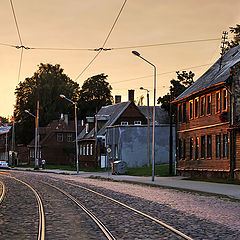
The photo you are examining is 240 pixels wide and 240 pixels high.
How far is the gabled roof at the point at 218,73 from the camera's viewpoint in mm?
35463

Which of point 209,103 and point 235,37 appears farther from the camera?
point 235,37

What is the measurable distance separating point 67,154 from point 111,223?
77287 mm

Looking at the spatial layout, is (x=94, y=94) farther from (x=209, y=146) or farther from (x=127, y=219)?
(x=127, y=219)

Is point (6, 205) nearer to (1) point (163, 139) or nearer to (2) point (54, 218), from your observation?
(2) point (54, 218)

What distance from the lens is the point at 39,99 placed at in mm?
96688

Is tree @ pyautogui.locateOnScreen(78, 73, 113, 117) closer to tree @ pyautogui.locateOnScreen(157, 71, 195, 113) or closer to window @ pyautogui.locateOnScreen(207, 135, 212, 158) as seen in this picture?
tree @ pyautogui.locateOnScreen(157, 71, 195, 113)

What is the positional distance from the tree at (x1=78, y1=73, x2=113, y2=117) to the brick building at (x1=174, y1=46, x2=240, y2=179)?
5612 cm

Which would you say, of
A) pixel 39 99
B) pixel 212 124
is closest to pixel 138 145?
pixel 212 124

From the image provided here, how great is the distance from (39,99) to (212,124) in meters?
64.0

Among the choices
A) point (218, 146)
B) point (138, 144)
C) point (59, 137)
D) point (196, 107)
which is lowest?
point (218, 146)

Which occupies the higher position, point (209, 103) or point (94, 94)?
point (94, 94)

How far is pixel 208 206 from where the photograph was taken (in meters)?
17.6

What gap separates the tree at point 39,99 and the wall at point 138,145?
40.4m

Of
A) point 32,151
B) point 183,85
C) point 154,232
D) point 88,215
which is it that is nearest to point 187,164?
point 88,215
